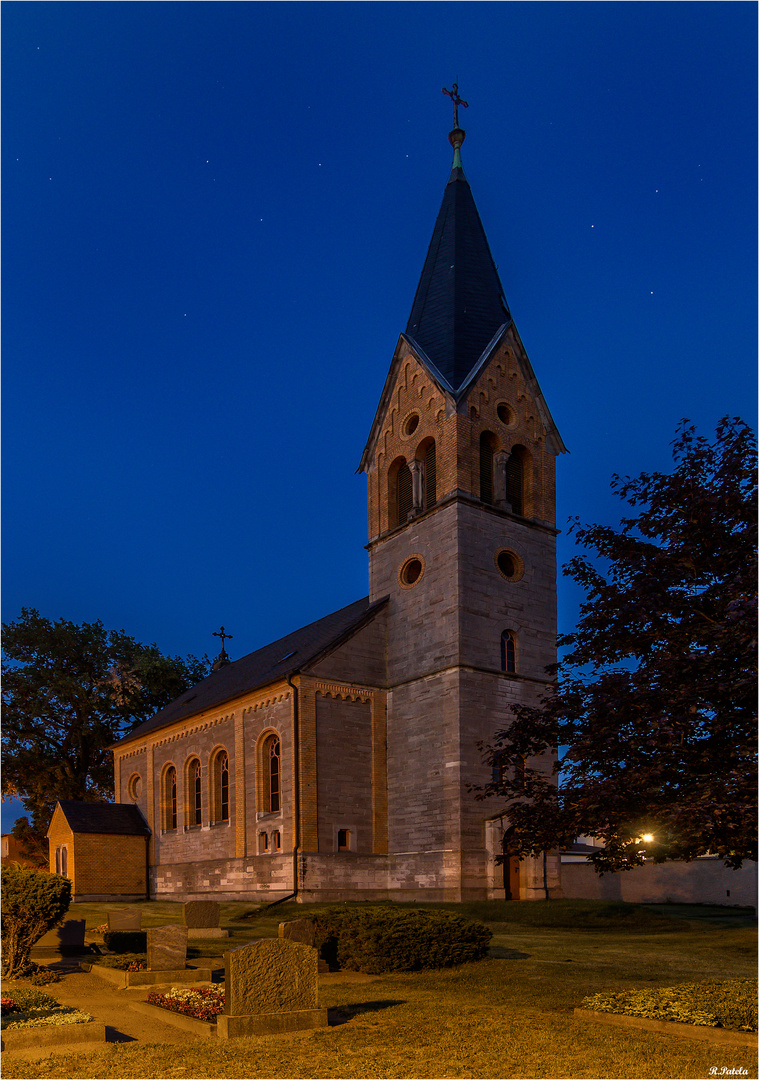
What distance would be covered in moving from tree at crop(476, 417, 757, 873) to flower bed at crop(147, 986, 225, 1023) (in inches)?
188

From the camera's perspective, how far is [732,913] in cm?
2864

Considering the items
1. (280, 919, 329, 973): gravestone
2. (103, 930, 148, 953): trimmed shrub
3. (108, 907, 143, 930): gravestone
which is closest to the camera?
(280, 919, 329, 973): gravestone

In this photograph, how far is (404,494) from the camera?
36625 millimetres

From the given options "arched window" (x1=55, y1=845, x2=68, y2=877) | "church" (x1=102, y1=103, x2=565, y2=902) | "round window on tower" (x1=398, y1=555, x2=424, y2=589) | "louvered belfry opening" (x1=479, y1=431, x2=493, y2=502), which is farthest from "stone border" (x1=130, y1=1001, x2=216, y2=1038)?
"arched window" (x1=55, y1=845, x2=68, y2=877)

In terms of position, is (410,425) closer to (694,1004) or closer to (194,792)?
(194,792)

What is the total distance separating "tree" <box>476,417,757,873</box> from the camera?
10562mm

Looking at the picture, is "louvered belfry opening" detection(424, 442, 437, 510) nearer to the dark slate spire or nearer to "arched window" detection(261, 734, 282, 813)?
the dark slate spire

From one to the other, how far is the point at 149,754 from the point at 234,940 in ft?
84.0

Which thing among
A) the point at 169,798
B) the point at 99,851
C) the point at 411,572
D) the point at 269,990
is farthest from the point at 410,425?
the point at 269,990

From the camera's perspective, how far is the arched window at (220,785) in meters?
38.4

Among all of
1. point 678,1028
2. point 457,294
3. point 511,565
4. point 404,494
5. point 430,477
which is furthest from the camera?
point 457,294

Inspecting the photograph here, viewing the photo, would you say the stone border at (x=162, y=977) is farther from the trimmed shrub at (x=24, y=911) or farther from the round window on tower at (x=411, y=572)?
the round window on tower at (x=411, y=572)

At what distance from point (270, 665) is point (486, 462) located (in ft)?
45.4

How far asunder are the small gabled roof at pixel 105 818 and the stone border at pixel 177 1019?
3241 cm
